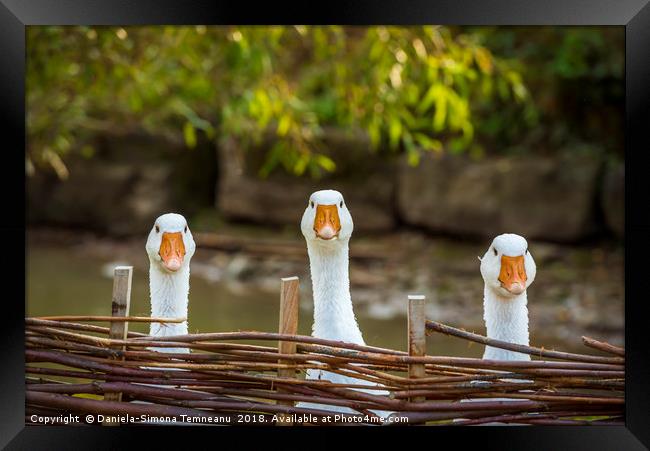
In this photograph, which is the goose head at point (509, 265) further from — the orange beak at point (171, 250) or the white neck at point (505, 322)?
the orange beak at point (171, 250)

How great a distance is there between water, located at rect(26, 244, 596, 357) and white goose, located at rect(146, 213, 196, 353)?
1626 millimetres

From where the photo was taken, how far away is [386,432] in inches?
41.7

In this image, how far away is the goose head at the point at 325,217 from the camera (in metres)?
1.03

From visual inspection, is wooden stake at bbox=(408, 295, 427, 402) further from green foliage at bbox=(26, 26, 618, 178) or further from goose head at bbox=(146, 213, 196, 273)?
green foliage at bbox=(26, 26, 618, 178)

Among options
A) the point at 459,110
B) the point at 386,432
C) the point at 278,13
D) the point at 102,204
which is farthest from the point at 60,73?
the point at 102,204

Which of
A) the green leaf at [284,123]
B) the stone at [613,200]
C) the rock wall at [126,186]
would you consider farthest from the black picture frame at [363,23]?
the rock wall at [126,186]

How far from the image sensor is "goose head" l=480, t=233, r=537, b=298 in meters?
1.02

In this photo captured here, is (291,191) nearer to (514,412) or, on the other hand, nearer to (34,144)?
(34,144)

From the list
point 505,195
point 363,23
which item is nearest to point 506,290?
point 363,23

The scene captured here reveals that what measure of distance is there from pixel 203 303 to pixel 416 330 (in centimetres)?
259

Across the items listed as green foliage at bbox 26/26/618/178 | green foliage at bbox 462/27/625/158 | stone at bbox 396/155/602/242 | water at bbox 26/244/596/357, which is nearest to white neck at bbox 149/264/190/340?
green foliage at bbox 26/26/618/178

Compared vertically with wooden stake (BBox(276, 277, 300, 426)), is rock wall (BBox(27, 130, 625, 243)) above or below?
above

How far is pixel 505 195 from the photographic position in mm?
4320

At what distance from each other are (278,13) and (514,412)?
0.57m
